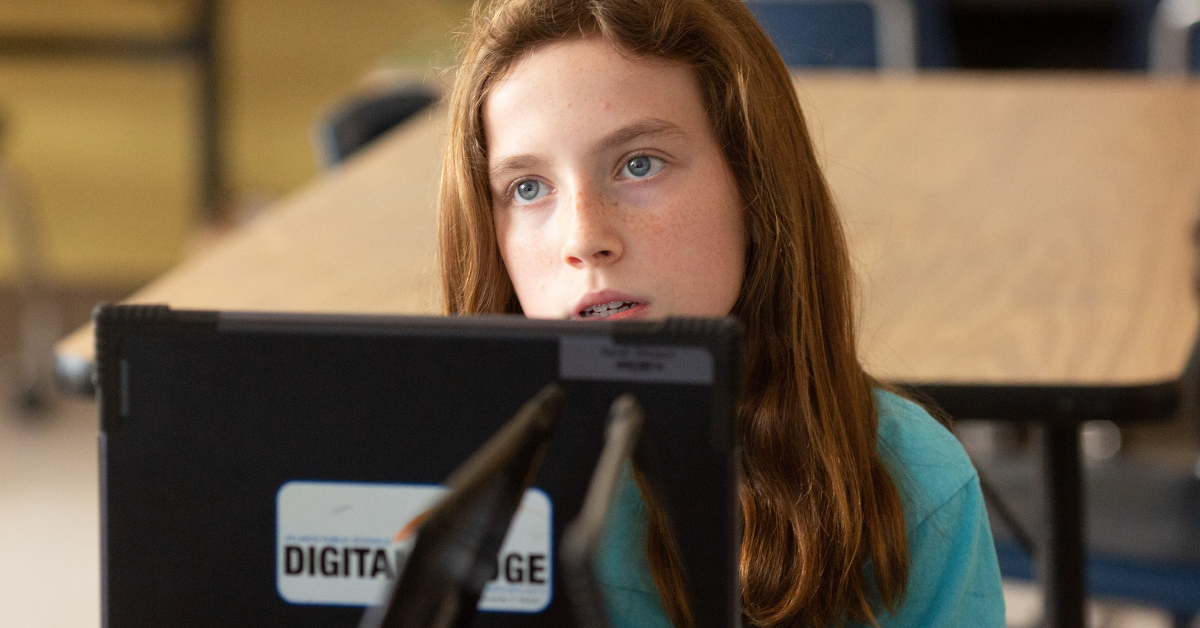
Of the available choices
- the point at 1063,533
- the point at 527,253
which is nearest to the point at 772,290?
the point at 527,253

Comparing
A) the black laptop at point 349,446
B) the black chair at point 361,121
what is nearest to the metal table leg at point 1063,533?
the black laptop at point 349,446

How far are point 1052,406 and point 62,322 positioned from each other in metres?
3.62

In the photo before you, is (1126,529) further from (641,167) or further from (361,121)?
(361,121)

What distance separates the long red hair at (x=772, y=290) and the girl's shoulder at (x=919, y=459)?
0.01 meters

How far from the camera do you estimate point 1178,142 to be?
1.57 meters

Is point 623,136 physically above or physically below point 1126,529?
above

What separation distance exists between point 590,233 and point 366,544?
0.23 metres

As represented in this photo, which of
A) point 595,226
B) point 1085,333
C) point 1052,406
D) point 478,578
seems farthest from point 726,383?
point 1085,333

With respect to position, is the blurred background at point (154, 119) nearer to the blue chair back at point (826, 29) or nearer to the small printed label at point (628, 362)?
the blue chair back at point (826, 29)

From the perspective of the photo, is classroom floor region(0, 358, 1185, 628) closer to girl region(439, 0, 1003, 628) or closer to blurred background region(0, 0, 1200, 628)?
blurred background region(0, 0, 1200, 628)

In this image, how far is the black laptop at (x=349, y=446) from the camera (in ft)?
1.49

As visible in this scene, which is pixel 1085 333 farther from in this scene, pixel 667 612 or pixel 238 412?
pixel 238 412

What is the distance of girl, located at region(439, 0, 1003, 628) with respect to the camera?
2.09ft

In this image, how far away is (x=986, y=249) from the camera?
1232 millimetres
